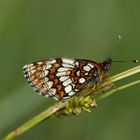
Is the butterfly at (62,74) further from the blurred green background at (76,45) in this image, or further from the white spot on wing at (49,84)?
the blurred green background at (76,45)

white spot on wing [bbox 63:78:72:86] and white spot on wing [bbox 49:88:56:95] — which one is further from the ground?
white spot on wing [bbox 49:88:56:95]

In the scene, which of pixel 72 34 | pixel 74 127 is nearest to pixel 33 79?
pixel 74 127

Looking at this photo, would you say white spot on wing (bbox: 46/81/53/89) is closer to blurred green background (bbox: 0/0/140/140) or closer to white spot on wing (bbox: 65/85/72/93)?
white spot on wing (bbox: 65/85/72/93)

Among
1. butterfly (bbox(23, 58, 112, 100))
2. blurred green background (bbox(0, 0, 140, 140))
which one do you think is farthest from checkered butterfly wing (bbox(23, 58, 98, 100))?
blurred green background (bbox(0, 0, 140, 140))

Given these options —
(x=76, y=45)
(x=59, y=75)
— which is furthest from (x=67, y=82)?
(x=76, y=45)

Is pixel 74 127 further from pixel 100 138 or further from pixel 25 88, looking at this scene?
pixel 25 88

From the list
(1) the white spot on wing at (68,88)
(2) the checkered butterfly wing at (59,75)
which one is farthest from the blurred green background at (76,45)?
(1) the white spot on wing at (68,88)
